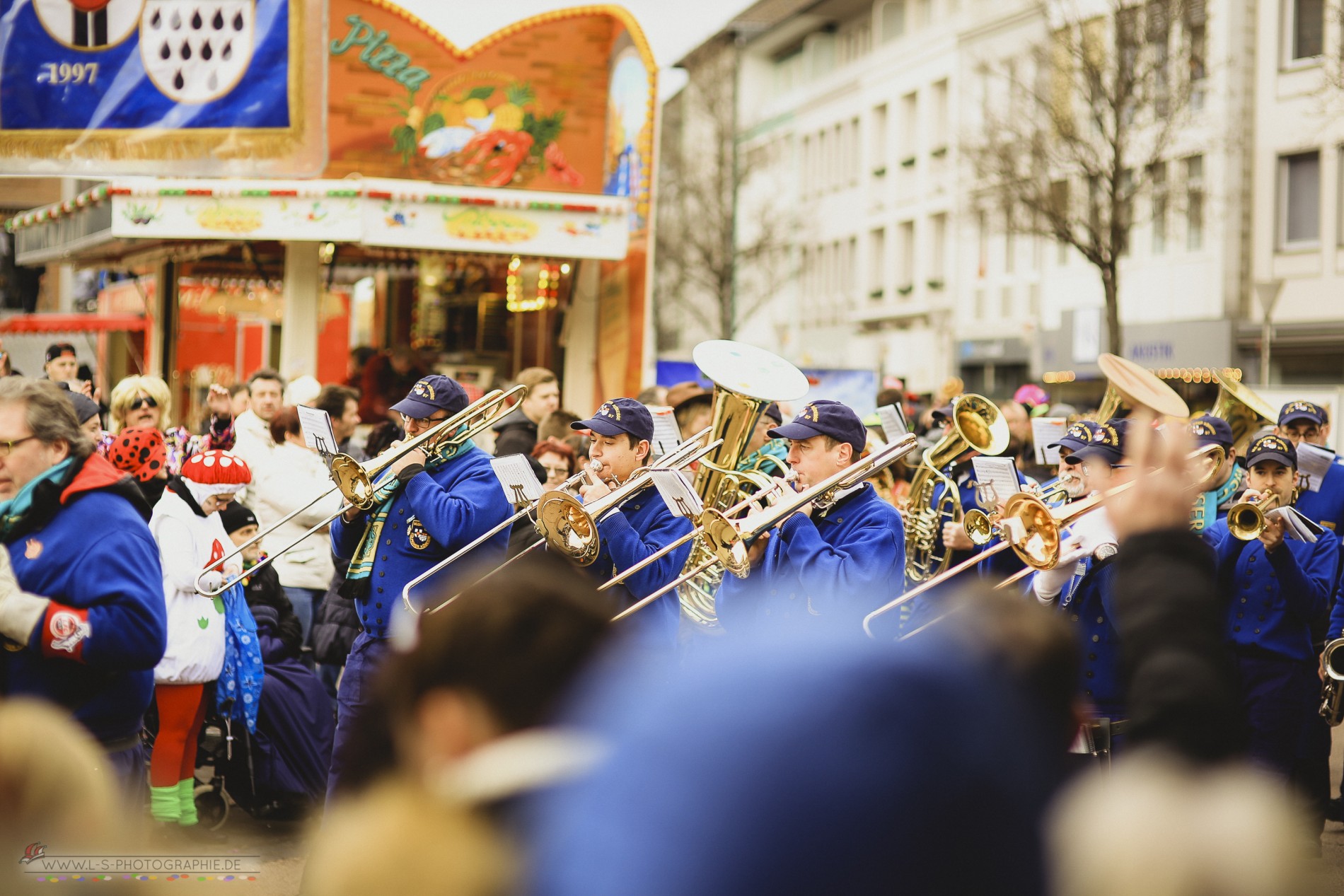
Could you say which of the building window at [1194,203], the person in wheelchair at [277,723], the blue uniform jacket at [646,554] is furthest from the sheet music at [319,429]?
the building window at [1194,203]

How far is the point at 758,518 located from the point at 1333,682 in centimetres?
278

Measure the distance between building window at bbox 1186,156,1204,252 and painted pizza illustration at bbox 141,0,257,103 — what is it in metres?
18.7

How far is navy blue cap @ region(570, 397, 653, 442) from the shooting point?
5.75 metres

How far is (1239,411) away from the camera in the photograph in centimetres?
804

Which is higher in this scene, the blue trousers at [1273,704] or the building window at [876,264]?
the building window at [876,264]

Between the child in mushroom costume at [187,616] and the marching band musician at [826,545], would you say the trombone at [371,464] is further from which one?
the marching band musician at [826,545]

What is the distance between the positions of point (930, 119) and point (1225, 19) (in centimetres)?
1076

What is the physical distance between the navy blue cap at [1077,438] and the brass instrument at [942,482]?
5.38ft

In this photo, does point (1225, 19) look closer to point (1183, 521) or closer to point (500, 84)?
point (500, 84)

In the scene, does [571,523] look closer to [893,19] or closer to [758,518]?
[758,518]

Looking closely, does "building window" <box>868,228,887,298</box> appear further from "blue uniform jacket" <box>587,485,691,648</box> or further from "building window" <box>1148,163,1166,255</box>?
"blue uniform jacket" <box>587,485,691,648</box>

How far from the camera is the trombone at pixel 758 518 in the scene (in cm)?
507

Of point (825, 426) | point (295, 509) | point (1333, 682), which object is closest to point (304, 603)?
point (295, 509)

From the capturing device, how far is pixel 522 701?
1.59 meters
